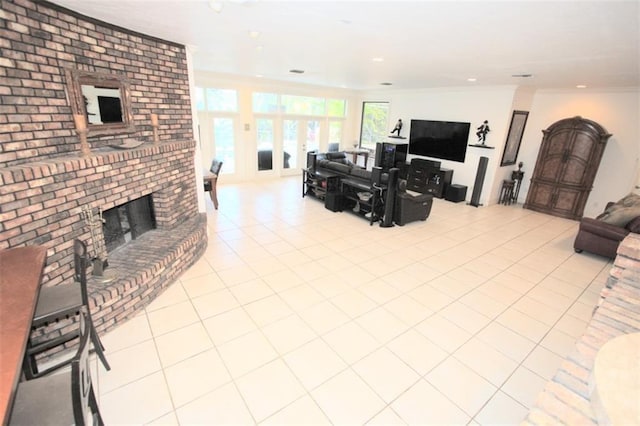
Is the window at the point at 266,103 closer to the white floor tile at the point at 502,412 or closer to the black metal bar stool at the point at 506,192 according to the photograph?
the black metal bar stool at the point at 506,192

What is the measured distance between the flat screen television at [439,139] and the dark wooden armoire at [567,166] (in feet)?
5.19

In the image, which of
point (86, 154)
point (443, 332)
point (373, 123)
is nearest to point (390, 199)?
point (443, 332)

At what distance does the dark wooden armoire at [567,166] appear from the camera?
5.95m

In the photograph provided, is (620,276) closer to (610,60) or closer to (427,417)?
(427,417)

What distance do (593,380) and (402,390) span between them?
46.1 inches

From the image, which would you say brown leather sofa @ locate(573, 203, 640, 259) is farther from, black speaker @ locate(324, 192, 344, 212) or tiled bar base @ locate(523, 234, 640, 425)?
black speaker @ locate(324, 192, 344, 212)

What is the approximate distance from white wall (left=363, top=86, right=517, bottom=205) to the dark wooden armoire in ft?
2.64

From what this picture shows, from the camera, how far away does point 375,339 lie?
271 centimetres

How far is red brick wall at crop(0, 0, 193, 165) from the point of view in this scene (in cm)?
210

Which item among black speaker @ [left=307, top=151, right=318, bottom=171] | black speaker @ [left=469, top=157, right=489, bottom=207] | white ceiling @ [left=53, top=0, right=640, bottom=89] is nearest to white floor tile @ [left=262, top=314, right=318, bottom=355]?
white ceiling @ [left=53, top=0, right=640, bottom=89]

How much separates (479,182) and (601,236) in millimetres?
2767

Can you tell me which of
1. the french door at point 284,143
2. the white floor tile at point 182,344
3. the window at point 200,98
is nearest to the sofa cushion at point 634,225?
the white floor tile at point 182,344

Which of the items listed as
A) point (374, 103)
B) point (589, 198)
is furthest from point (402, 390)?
point (374, 103)

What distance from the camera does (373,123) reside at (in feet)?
31.7
